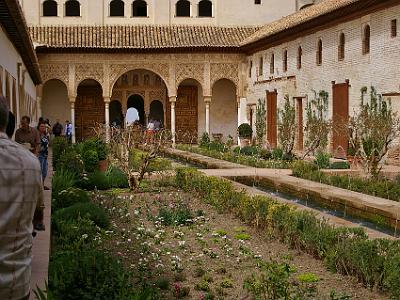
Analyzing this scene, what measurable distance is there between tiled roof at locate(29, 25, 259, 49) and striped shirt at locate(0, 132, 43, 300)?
3072 centimetres

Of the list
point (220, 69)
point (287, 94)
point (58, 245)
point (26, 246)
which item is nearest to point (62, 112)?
point (220, 69)

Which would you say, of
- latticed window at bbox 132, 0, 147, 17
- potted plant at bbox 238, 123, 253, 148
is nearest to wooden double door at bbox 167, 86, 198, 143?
potted plant at bbox 238, 123, 253, 148

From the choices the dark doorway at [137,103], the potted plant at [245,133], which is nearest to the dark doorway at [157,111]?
the dark doorway at [137,103]

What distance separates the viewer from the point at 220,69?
35219 mm

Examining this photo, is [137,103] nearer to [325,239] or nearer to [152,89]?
[152,89]

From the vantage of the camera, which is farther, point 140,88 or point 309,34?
point 140,88

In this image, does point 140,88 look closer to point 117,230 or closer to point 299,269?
point 117,230

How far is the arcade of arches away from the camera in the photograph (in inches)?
1372

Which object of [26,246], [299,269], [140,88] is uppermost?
[140,88]

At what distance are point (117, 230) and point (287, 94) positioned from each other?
19.3m

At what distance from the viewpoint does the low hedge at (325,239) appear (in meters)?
6.84

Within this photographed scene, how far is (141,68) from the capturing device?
115 ft

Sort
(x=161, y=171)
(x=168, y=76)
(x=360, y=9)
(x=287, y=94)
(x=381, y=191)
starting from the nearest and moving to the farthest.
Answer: (x=381, y=191)
(x=161, y=171)
(x=360, y=9)
(x=287, y=94)
(x=168, y=76)

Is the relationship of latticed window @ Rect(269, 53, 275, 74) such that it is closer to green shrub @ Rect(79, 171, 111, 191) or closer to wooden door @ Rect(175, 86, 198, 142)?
wooden door @ Rect(175, 86, 198, 142)
